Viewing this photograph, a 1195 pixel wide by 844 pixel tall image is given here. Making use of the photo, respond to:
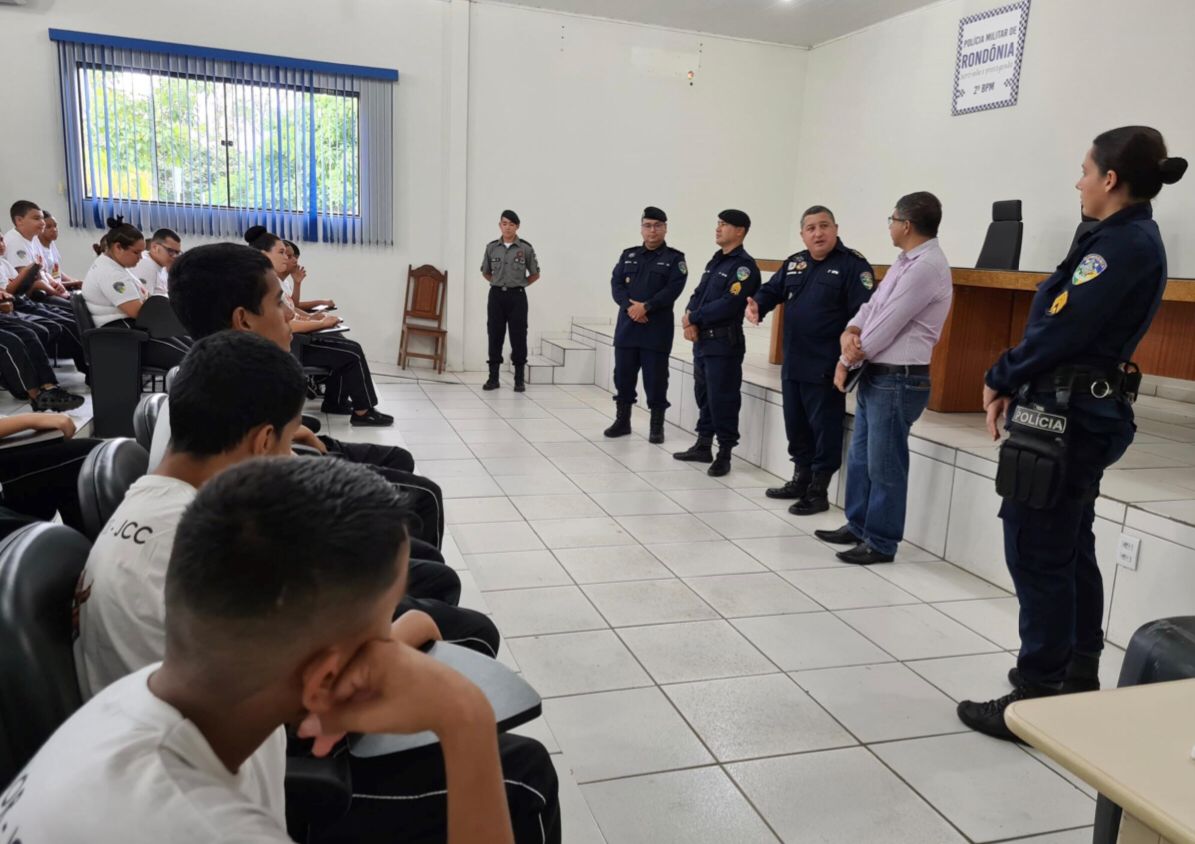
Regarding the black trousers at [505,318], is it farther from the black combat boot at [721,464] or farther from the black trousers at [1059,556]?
the black trousers at [1059,556]

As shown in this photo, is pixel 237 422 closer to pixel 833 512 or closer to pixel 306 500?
pixel 306 500

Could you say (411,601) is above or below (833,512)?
above

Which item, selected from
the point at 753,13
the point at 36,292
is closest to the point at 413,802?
the point at 36,292

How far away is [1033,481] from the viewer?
2.16 m

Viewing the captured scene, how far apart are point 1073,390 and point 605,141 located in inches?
256

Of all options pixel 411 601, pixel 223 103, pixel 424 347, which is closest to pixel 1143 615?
pixel 411 601

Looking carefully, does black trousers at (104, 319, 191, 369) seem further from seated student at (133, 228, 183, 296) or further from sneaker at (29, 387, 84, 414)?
seated student at (133, 228, 183, 296)

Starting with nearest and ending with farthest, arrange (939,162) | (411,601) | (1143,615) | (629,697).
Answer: (411,601)
(629,697)
(1143,615)
(939,162)

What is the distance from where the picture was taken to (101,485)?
151cm

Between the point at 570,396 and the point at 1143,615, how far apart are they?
16.1ft

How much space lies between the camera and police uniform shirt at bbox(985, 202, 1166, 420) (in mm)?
2084

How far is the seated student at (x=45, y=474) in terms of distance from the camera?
2211mm

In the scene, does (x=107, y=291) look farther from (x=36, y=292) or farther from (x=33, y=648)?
(x=33, y=648)

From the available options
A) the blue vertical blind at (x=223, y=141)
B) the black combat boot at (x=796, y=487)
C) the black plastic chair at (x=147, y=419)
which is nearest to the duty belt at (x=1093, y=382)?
the black combat boot at (x=796, y=487)
